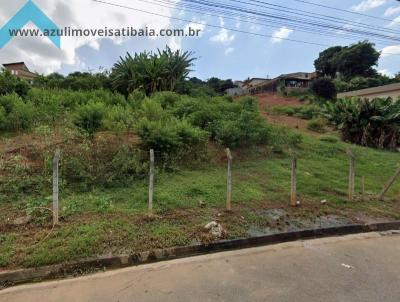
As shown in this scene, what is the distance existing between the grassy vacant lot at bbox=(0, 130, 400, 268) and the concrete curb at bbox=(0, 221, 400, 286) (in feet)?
0.32

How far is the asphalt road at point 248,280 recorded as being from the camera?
2.65 metres

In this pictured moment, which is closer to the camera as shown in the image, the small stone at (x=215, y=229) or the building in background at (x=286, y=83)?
the small stone at (x=215, y=229)

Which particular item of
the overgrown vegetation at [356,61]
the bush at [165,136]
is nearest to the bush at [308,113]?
the bush at [165,136]

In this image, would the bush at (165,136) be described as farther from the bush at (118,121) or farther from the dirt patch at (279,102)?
the dirt patch at (279,102)

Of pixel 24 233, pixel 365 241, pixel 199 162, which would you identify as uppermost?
pixel 199 162

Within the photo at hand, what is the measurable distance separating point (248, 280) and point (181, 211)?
5.71ft

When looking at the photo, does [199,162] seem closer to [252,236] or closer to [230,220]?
[230,220]

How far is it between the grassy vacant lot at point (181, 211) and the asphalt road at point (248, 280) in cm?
36

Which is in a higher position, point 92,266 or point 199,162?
point 199,162

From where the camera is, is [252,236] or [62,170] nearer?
[252,236]

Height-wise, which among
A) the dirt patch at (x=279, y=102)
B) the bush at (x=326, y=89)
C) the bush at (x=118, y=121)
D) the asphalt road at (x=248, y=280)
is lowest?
the asphalt road at (x=248, y=280)

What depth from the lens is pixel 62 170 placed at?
5.21 m

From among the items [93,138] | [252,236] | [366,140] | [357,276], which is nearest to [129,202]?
[252,236]

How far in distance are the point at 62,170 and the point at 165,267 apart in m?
3.08
